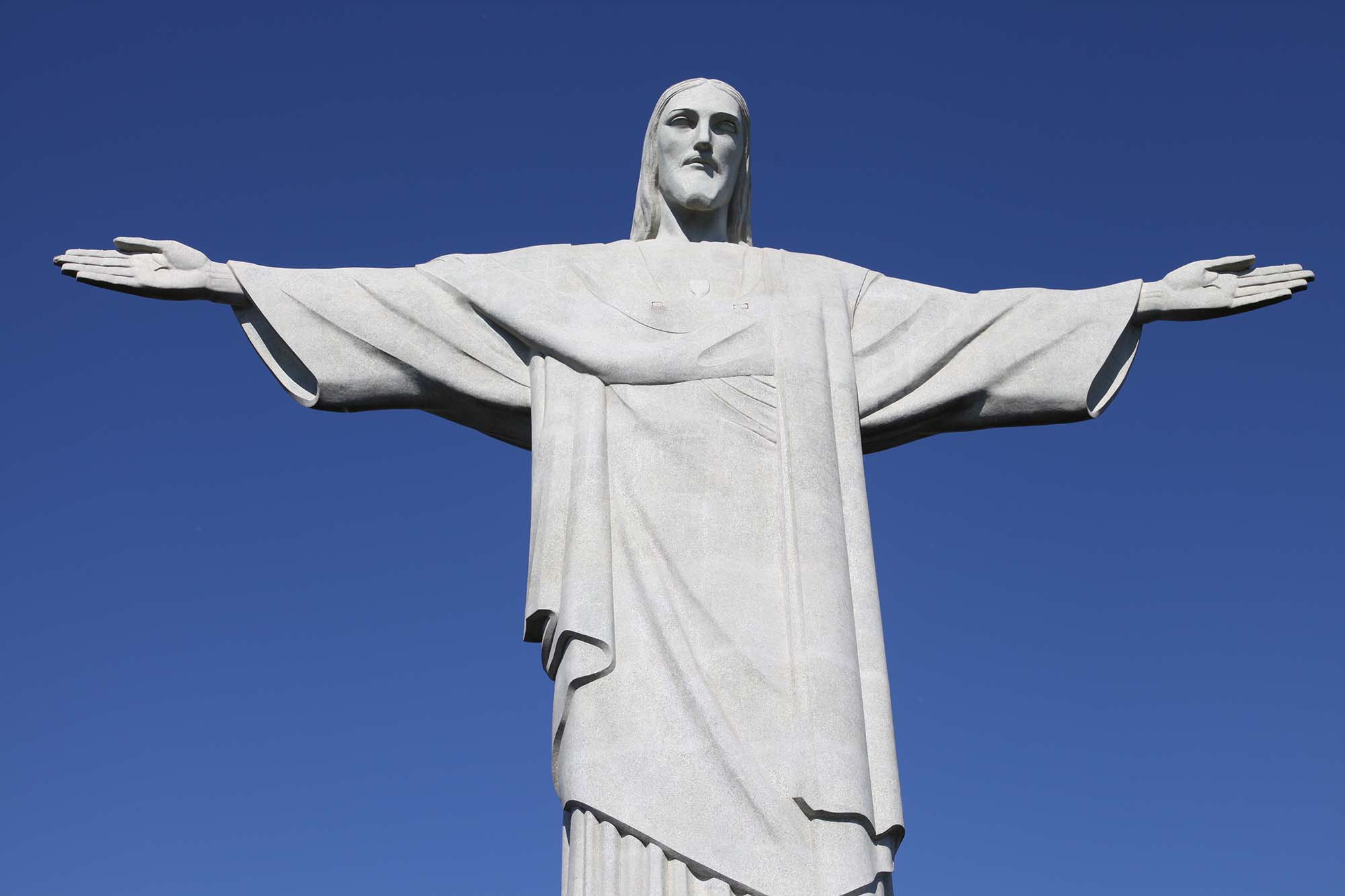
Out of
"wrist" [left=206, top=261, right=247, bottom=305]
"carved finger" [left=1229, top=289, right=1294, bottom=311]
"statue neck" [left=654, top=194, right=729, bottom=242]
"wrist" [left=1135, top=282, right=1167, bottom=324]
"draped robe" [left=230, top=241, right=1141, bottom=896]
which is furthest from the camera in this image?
"statue neck" [left=654, top=194, right=729, bottom=242]

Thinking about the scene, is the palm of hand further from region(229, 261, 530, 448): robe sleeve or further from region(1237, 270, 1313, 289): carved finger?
region(1237, 270, 1313, 289): carved finger

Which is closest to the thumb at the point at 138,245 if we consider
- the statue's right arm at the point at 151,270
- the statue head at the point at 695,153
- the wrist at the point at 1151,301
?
the statue's right arm at the point at 151,270

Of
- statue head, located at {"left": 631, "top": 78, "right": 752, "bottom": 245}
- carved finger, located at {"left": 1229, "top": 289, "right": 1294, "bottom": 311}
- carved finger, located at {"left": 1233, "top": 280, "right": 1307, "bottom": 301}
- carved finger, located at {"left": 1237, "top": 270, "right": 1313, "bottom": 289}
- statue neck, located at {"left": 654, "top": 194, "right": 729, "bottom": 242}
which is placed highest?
statue head, located at {"left": 631, "top": 78, "right": 752, "bottom": 245}

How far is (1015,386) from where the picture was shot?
11.3 m

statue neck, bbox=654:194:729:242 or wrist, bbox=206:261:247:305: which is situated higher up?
statue neck, bbox=654:194:729:242

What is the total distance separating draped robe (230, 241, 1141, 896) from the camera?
30.8ft

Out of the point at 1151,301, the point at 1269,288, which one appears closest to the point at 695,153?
the point at 1151,301

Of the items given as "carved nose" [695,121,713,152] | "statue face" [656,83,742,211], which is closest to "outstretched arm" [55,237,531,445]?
"statue face" [656,83,742,211]

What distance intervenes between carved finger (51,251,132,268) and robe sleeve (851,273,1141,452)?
177 inches

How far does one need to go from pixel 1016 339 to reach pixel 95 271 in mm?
5672

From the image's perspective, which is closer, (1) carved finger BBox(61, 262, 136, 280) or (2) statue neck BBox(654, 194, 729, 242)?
(1) carved finger BBox(61, 262, 136, 280)

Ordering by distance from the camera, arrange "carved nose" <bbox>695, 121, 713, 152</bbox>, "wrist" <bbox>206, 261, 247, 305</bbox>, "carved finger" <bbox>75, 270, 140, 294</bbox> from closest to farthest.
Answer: "carved finger" <bbox>75, 270, 140, 294</bbox>
"wrist" <bbox>206, 261, 247, 305</bbox>
"carved nose" <bbox>695, 121, 713, 152</bbox>

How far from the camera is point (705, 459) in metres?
10.4

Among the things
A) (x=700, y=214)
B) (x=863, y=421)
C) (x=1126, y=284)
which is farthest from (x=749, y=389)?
(x=1126, y=284)
